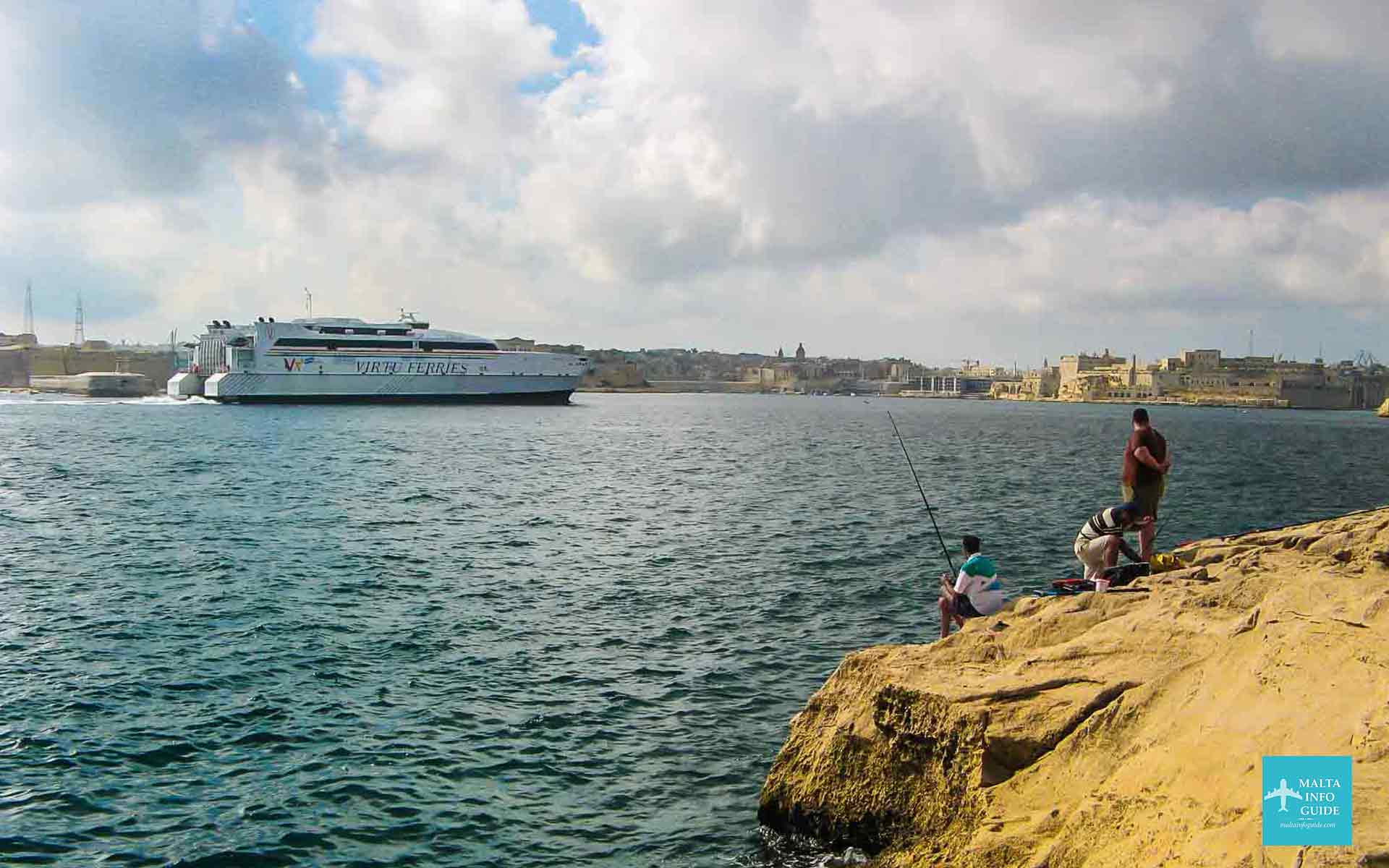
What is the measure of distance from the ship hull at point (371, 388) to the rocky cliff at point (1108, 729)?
77322 millimetres

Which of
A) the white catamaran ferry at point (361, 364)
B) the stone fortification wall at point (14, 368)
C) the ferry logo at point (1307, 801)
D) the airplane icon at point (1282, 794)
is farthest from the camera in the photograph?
the stone fortification wall at point (14, 368)

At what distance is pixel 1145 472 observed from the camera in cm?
964

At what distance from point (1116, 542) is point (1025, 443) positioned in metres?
43.7

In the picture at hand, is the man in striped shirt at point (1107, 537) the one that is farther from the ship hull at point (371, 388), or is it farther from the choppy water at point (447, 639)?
the ship hull at point (371, 388)

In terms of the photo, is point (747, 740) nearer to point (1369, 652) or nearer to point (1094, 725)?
point (1094, 725)

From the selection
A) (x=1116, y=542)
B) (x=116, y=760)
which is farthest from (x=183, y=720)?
(x=1116, y=542)

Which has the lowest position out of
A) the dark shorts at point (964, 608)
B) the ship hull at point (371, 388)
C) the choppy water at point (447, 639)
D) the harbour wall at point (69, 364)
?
the choppy water at point (447, 639)

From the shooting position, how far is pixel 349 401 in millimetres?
80312

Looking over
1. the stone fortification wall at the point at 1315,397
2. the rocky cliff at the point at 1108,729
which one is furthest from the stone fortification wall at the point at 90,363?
the stone fortification wall at the point at 1315,397

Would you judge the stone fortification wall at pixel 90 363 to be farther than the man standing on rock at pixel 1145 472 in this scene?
Yes

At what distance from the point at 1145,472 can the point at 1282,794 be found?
657 centimetres

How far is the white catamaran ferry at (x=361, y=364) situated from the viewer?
76.4 metres

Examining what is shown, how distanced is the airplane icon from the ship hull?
8028 centimetres

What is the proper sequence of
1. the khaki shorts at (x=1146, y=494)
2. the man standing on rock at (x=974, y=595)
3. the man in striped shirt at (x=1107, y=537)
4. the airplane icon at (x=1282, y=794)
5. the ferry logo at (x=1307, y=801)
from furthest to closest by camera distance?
1. the khaki shorts at (x=1146, y=494)
2. the man in striped shirt at (x=1107, y=537)
3. the man standing on rock at (x=974, y=595)
4. the airplane icon at (x=1282, y=794)
5. the ferry logo at (x=1307, y=801)
